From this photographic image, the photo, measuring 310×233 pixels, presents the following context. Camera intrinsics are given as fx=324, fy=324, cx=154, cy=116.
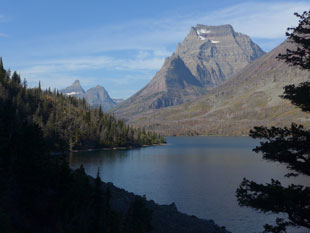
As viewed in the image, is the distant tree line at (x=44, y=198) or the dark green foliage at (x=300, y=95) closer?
the dark green foliage at (x=300, y=95)

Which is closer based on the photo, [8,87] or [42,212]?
[42,212]

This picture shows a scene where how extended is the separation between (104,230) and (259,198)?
1564 centimetres

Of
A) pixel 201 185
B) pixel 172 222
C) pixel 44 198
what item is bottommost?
pixel 201 185

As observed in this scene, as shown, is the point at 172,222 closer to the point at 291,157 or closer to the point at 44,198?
the point at 44,198

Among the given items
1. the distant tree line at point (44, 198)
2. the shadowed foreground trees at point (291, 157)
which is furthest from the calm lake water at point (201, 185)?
the shadowed foreground trees at point (291, 157)

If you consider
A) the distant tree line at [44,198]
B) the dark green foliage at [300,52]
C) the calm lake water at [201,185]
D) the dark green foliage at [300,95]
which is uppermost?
the dark green foliage at [300,52]

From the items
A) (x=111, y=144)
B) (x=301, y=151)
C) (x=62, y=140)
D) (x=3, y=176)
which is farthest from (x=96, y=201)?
(x=111, y=144)

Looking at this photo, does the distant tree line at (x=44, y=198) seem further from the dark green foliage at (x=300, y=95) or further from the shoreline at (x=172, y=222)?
the dark green foliage at (x=300, y=95)

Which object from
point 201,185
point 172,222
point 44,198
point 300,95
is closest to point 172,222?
point 172,222

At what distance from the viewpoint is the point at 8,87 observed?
18212cm

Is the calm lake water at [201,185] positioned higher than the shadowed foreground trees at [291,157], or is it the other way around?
the shadowed foreground trees at [291,157]

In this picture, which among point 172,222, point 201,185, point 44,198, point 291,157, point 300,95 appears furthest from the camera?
point 201,185

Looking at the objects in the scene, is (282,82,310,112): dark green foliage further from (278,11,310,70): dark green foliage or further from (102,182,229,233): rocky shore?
(102,182,229,233): rocky shore

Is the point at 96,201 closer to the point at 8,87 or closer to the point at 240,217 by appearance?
the point at 240,217
